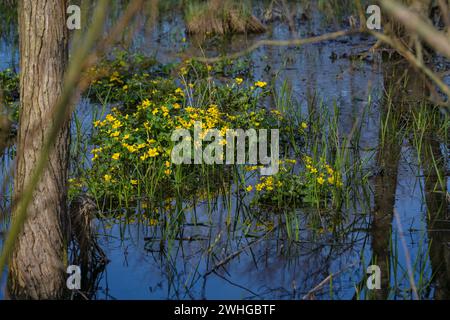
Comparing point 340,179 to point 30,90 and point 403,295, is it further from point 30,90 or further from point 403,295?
point 30,90

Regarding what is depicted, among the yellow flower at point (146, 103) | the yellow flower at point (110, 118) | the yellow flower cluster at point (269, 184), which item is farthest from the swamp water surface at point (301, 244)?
the yellow flower at point (146, 103)

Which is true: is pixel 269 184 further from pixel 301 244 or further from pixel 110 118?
pixel 110 118

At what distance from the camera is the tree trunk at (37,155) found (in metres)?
3.99

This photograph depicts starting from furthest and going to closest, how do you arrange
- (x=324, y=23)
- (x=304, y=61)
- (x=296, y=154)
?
(x=324, y=23), (x=304, y=61), (x=296, y=154)

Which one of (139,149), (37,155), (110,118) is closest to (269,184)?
(139,149)

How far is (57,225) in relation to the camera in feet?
13.6

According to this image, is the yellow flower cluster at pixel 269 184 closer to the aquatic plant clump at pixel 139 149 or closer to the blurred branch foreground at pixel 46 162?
the aquatic plant clump at pixel 139 149

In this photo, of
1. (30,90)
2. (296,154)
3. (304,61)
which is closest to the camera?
(30,90)

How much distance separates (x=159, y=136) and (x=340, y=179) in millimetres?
1598

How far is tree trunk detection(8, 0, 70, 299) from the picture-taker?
399 centimetres

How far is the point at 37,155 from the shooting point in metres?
4.03

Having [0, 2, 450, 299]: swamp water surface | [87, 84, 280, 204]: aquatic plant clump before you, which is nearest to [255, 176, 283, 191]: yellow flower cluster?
[0, 2, 450, 299]: swamp water surface

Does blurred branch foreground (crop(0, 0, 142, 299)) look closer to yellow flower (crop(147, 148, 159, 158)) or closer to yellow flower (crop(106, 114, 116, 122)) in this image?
yellow flower (crop(147, 148, 159, 158))
